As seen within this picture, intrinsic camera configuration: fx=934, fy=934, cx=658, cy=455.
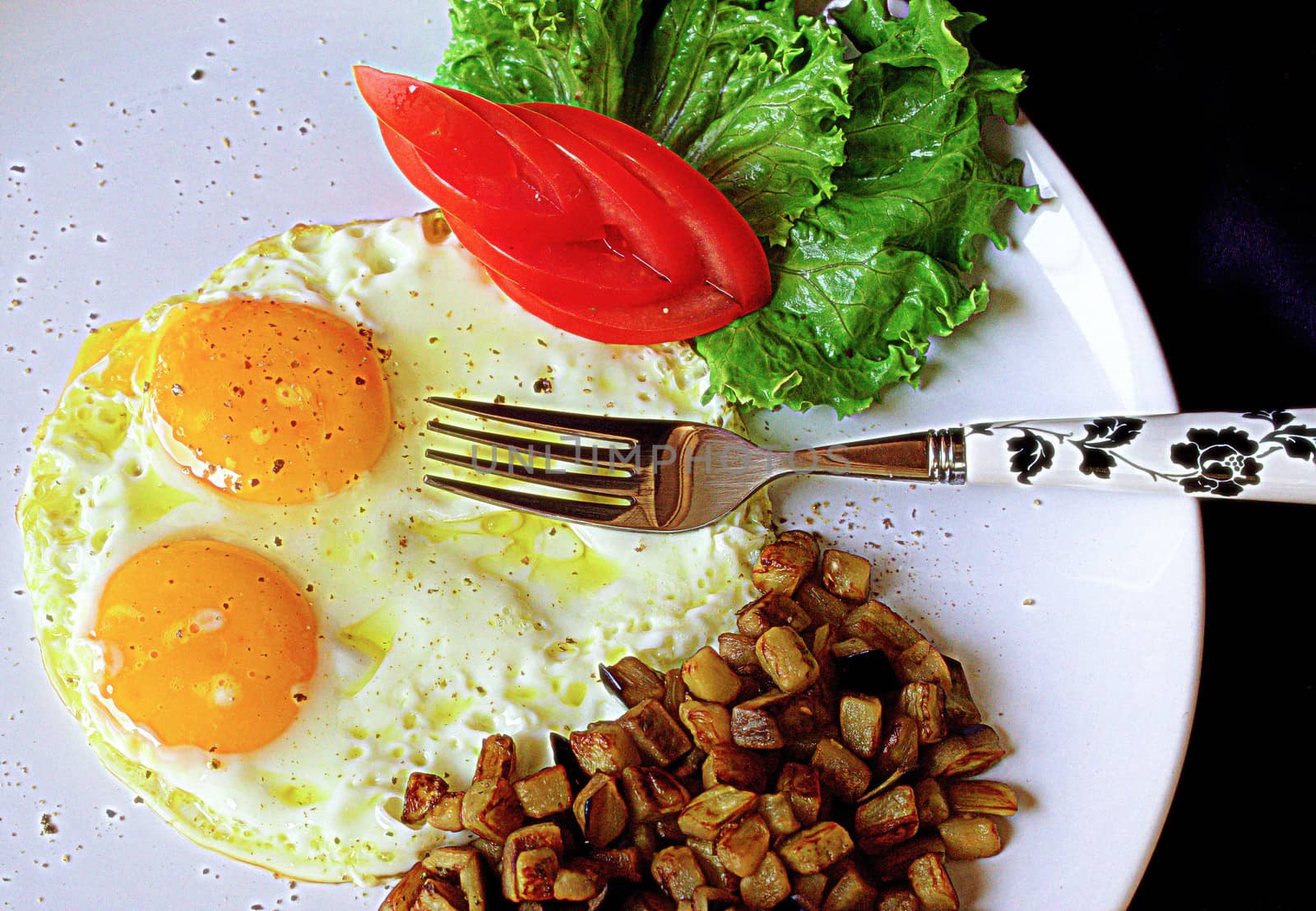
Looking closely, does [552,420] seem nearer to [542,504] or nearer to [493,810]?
[542,504]

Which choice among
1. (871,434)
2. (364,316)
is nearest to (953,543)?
(871,434)

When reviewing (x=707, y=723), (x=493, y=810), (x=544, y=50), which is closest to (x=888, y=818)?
(x=707, y=723)

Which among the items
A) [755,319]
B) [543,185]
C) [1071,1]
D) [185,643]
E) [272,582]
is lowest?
[185,643]

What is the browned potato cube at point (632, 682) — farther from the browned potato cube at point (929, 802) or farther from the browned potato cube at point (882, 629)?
the browned potato cube at point (929, 802)

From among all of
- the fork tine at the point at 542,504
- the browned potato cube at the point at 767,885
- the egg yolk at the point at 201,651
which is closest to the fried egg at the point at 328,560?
the egg yolk at the point at 201,651

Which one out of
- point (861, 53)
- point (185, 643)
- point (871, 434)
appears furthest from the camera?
point (871, 434)

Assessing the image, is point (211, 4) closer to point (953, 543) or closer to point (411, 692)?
point (411, 692)
